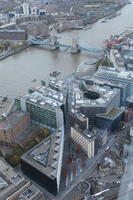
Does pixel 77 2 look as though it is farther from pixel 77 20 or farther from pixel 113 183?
pixel 113 183

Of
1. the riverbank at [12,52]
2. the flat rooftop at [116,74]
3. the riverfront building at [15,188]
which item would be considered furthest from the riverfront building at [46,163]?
the riverbank at [12,52]

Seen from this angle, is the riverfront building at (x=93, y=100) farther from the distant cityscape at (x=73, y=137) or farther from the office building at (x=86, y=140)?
the office building at (x=86, y=140)

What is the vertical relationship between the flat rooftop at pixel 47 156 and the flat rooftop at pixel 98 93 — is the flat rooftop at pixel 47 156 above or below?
below

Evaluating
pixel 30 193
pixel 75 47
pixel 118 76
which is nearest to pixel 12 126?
pixel 30 193

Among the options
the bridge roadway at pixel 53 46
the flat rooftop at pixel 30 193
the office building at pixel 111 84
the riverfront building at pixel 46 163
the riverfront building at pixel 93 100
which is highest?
the bridge roadway at pixel 53 46

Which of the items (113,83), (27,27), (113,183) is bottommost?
(113,183)

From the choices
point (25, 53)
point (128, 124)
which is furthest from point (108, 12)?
point (128, 124)

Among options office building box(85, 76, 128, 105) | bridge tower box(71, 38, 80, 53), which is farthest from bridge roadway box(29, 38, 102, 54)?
office building box(85, 76, 128, 105)
